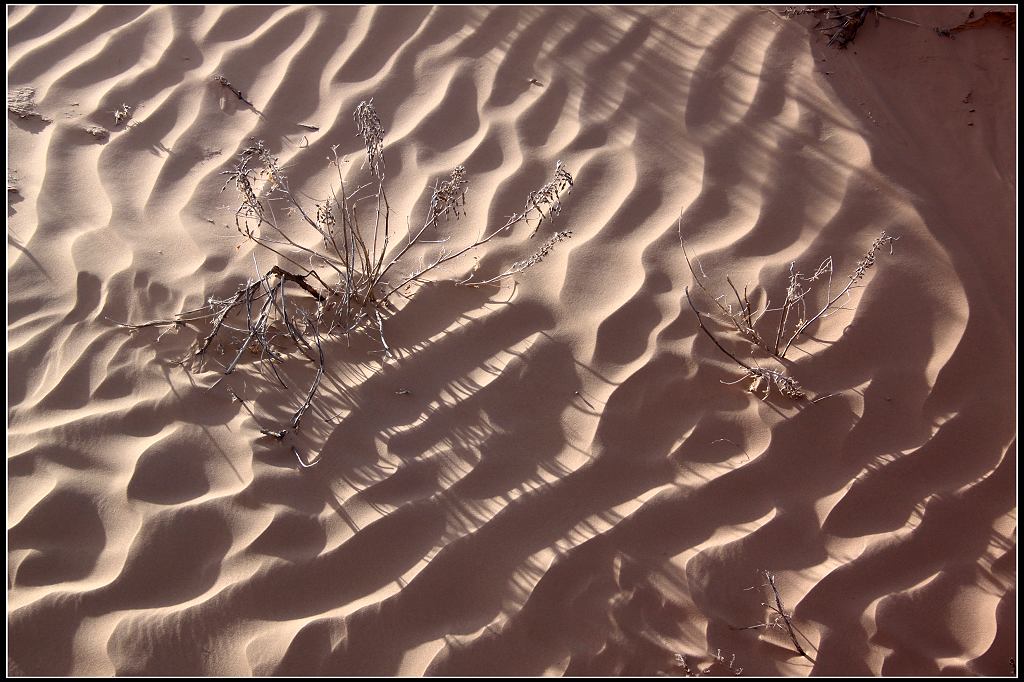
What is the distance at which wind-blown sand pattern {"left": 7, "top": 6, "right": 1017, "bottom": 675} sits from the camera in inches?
78.2

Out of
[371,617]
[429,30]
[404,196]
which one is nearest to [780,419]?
[371,617]

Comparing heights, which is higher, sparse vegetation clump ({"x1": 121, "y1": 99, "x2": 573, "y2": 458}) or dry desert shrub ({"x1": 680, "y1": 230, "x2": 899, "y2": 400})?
dry desert shrub ({"x1": 680, "y1": 230, "x2": 899, "y2": 400})

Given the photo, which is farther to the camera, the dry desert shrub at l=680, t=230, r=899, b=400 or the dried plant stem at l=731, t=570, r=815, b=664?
the dry desert shrub at l=680, t=230, r=899, b=400

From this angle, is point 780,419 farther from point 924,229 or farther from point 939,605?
point 924,229

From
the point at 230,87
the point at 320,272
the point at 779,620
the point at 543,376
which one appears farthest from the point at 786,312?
the point at 230,87

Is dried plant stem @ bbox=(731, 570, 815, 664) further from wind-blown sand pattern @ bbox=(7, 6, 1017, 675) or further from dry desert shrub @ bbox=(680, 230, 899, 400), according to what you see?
dry desert shrub @ bbox=(680, 230, 899, 400)

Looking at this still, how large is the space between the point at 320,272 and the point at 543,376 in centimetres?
83

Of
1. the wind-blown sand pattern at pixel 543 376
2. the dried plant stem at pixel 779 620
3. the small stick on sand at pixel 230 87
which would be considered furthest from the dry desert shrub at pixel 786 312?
the small stick on sand at pixel 230 87

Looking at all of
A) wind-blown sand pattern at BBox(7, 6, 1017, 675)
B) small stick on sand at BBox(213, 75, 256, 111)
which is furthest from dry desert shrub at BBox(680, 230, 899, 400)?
small stick on sand at BBox(213, 75, 256, 111)

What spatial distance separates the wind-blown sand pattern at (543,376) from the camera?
6.52 ft

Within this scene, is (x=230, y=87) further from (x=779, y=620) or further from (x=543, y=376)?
(x=779, y=620)

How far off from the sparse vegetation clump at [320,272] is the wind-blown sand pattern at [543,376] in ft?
0.23

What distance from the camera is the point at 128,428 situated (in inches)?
87.2

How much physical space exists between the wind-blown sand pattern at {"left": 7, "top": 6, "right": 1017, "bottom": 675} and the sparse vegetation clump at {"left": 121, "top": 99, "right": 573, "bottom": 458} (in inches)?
2.8
